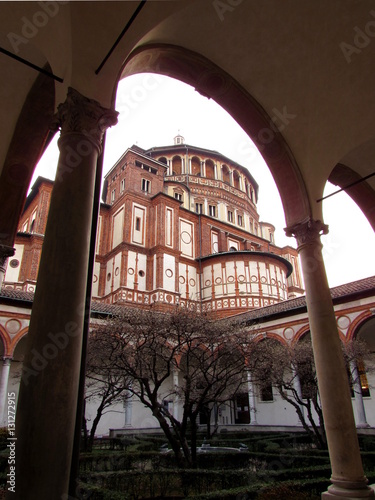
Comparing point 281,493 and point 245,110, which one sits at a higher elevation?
point 245,110

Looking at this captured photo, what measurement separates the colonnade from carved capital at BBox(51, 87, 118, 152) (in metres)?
0.01

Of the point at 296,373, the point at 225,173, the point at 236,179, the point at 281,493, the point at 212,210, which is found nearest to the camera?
the point at 281,493

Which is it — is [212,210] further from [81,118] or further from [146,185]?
[81,118]

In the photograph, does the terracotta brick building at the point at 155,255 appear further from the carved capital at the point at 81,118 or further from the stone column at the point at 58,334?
the stone column at the point at 58,334

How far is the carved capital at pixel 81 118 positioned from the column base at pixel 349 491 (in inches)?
211

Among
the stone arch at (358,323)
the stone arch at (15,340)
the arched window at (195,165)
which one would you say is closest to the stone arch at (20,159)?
the stone arch at (15,340)

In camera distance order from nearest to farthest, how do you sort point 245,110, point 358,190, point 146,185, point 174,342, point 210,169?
point 245,110 < point 358,190 < point 174,342 < point 146,185 < point 210,169

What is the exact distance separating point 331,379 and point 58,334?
14.3ft

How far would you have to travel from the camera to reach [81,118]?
13.7 ft

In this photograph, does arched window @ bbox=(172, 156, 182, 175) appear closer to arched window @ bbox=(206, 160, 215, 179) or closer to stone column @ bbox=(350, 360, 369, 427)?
arched window @ bbox=(206, 160, 215, 179)

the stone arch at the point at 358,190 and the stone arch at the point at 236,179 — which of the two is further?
the stone arch at the point at 236,179

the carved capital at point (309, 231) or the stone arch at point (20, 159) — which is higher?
the stone arch at point (20, 159)

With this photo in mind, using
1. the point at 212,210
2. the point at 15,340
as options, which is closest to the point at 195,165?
the point at 212,210

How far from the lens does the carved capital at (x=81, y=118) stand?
4.12m
